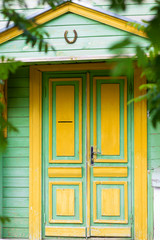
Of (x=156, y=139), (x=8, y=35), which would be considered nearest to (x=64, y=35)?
(x=8, y=35)

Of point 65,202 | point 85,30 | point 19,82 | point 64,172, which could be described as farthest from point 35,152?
point 85,30

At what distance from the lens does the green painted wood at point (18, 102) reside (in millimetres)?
5027

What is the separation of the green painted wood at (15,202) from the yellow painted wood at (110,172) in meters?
1.09

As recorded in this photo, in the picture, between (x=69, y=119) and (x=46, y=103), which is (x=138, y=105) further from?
A: (x=46, y=103)

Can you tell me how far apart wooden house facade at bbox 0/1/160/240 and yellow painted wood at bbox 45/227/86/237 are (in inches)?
0.5

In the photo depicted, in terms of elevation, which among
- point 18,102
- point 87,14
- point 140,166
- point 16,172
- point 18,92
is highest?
point 87,14

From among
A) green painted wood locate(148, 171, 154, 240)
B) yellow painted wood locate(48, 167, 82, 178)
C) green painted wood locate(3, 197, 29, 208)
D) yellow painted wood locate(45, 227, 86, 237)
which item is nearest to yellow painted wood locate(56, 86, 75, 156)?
yellow painted wood locate(48, 167, 82, 178)

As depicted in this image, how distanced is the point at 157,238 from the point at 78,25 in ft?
9.27

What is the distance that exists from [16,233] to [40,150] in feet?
4.10

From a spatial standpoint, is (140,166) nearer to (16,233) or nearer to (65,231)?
(65,231)

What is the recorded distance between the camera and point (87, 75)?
4938 millimetres

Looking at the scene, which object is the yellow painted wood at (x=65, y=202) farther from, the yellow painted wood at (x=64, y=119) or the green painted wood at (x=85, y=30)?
the green painted wood at (x=85, y=30)

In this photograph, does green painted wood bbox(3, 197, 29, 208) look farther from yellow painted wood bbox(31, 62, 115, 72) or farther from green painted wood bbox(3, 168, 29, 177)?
yellow painted wood bbox(31, 62, 115, 72)

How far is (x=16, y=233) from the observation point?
4.97 m
